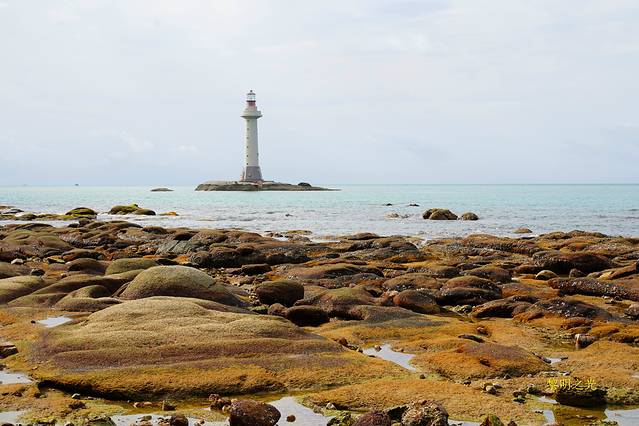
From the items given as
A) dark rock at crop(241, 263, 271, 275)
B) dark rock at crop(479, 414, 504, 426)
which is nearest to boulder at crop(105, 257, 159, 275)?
dark rock at crop(241, 263, 271, 275)

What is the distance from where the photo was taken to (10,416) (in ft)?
27.4

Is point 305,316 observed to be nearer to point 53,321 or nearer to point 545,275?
point 53,321

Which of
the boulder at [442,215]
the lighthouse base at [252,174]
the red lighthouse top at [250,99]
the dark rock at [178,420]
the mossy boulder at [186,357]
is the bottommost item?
the boulder at [442,215]

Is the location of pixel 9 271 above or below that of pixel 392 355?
above

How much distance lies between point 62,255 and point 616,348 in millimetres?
22735

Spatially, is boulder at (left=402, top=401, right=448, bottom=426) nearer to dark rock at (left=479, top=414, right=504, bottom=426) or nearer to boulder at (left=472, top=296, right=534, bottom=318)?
dark rock at (left=479, top=414, right=504, bottom=426)

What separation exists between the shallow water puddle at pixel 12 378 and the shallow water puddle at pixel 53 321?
307 cm

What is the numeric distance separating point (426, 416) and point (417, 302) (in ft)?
28.6

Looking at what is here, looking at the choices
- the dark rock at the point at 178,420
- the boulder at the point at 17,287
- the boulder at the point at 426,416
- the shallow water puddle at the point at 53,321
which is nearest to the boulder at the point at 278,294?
the shallow water puddle at the point at 53,321

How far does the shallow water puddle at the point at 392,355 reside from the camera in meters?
11.4

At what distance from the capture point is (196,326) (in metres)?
11.6

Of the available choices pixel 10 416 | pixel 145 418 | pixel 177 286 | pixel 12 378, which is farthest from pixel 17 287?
pixel 145 418

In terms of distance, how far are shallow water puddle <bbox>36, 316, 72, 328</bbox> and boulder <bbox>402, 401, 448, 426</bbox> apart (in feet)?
26.9

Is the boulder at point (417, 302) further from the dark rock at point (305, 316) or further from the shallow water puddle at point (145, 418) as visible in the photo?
the shallow water puddle at point (145, 418)
